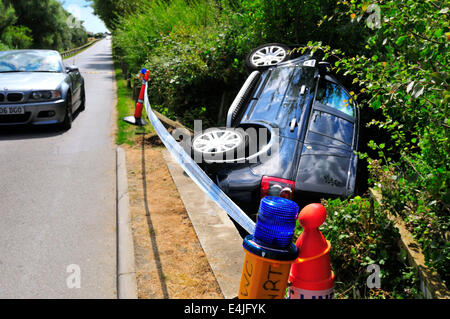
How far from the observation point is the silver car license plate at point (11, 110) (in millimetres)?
8438

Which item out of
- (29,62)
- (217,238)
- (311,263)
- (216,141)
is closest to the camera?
(311,263)

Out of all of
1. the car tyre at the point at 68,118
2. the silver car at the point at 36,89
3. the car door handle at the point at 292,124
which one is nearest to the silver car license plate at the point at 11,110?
the silver car at the point at 36,89

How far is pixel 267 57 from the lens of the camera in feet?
24.0

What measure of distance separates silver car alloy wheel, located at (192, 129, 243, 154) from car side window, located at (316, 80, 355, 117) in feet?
4.56

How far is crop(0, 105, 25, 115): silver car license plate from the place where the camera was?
8438mm

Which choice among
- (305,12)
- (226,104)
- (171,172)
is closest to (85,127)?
(226,104)

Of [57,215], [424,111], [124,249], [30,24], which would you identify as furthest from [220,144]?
[30,24]

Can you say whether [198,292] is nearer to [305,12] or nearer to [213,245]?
[213,245]

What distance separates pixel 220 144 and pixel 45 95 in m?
5.22

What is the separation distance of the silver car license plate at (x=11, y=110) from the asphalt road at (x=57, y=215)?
52 centimetres

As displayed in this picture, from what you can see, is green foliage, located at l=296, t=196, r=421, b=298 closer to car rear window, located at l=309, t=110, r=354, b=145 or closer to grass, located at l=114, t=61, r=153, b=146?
car rear window, located at l=309, t=110, r=354, b=145

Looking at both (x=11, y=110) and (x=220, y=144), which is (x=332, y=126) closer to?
(x=220, y=144)

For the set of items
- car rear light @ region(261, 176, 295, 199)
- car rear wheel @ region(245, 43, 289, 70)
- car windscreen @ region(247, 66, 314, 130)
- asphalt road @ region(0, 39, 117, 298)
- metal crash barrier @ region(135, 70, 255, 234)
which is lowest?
asphalt road @ region(0, 39, 117, 298)

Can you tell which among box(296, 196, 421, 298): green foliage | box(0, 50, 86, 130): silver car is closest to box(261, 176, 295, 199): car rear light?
box(296, 196, 421, 298): green foliage
